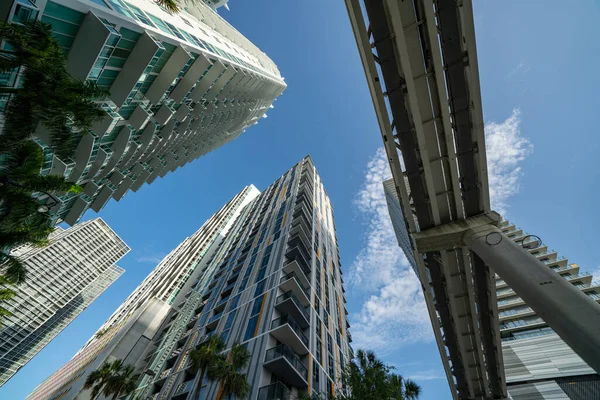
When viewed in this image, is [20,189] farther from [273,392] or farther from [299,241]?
[299,241]

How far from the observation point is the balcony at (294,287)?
27.0 meters

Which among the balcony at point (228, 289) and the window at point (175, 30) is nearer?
the window at point (175, 30)

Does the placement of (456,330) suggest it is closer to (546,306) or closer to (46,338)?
(546,306)

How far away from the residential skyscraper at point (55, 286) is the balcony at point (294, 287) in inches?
3942

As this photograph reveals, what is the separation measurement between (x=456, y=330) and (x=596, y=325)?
1425cm

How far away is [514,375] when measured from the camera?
125 ft

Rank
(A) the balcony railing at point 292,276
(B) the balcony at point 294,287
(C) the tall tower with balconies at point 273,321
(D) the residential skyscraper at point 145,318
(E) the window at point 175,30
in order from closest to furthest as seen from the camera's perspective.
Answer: (C) the tall tower with balconies at point 273,321 → (E) the window at point 175,30 → (B) the balcony at point 294,287 → (A) the balcony railing at point 292,276 → (D) the residential skyscraper at point 145,318

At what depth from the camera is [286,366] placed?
19.5m

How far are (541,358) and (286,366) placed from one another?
43.3 m

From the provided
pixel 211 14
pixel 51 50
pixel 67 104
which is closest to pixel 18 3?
pixel 51 50

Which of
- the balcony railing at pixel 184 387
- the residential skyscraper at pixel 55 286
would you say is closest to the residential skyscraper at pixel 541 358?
the balcony railing at pixel 184 387

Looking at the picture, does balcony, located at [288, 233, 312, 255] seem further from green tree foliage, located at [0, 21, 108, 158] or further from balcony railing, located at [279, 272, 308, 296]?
green tree foliage, located at [0, 21, 108, 158]

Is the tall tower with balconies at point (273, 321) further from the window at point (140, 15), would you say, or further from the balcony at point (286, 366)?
the window at point (140, 15)

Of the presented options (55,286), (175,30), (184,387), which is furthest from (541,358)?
(55,286)
